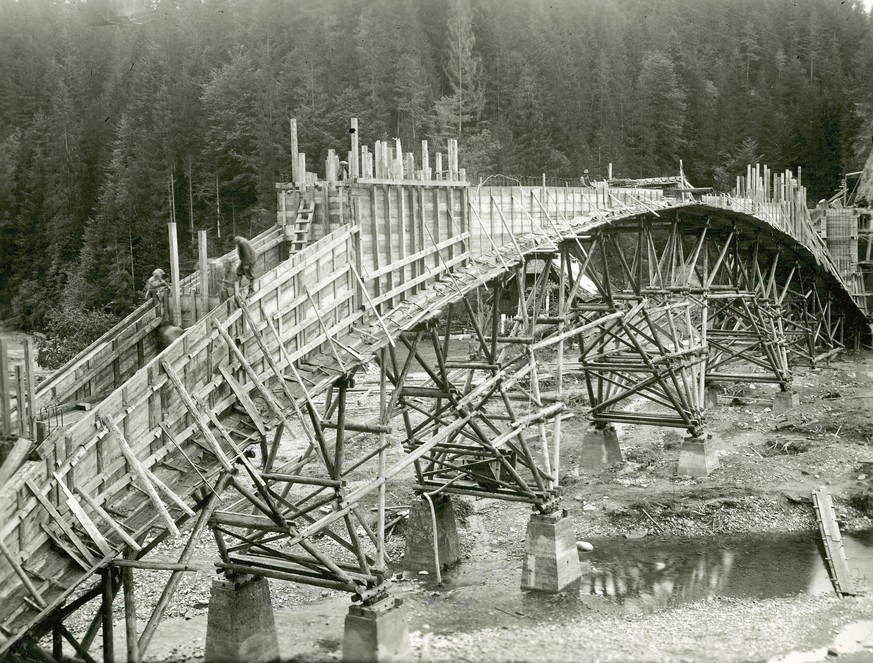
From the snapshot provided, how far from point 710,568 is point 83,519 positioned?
13.6 m

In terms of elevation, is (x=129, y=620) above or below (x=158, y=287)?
below

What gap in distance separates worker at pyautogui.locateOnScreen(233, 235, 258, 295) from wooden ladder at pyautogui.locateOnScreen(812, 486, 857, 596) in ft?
42.4

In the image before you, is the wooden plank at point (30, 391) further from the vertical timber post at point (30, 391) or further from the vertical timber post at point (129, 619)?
the vertical timber post at point (129, 619)

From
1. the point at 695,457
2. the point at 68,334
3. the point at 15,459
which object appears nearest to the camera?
the point at 15,459

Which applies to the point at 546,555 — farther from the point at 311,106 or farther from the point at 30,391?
the point at 311,106

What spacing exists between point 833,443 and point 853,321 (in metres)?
20.4

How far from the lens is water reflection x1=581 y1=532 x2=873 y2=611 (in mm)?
18562

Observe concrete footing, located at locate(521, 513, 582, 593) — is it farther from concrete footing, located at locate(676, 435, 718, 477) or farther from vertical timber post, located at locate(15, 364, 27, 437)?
vertical timber post, located at locate(15, 364, 27, 437)

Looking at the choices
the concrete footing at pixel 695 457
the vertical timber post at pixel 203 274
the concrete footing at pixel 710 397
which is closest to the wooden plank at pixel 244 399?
the vertical timber post at pixel 203 274

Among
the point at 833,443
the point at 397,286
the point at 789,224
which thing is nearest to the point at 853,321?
the point at 789,224

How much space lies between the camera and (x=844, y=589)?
59.9 feet

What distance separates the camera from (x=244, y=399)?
13211mm

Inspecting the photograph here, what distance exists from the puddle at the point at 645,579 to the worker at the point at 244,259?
24.0ft

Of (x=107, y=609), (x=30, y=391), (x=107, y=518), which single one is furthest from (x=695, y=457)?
(x=30, y=391)
